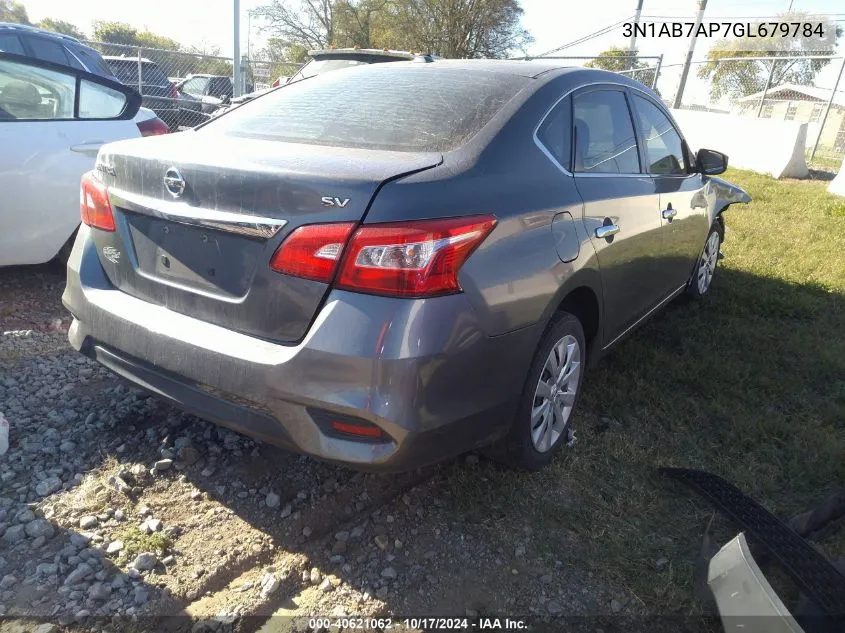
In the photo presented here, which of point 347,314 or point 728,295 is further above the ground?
point 347,314

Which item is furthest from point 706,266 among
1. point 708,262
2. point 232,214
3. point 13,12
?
point 13,12

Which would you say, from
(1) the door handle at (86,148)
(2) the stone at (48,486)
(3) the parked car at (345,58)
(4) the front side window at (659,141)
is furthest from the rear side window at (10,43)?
(4) the front side window at (659,141)

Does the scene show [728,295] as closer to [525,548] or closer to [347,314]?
[525,548]

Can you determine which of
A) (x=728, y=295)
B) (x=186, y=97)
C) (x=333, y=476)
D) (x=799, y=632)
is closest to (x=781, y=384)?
(x=728, y=295)

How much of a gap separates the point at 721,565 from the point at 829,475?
4.06ft

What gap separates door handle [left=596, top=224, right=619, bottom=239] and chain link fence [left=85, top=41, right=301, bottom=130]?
10122mm

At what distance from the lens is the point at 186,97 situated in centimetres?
1383

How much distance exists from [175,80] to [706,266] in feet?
49.3

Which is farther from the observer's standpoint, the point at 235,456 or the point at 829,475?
the point at 829,475

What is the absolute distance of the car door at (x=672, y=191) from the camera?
12.1 feet

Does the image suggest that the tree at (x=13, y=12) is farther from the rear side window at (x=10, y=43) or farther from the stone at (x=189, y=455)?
the stone at (x=189, y=455)

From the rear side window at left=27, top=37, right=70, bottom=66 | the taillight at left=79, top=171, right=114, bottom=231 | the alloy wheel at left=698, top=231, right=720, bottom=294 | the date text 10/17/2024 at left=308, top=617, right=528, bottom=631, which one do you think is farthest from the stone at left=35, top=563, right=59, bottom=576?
the rear side window at left=27, top=37, right=70, bottom=66

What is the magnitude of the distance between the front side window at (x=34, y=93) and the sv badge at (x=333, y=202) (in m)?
3.18

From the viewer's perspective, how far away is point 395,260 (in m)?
1.91
